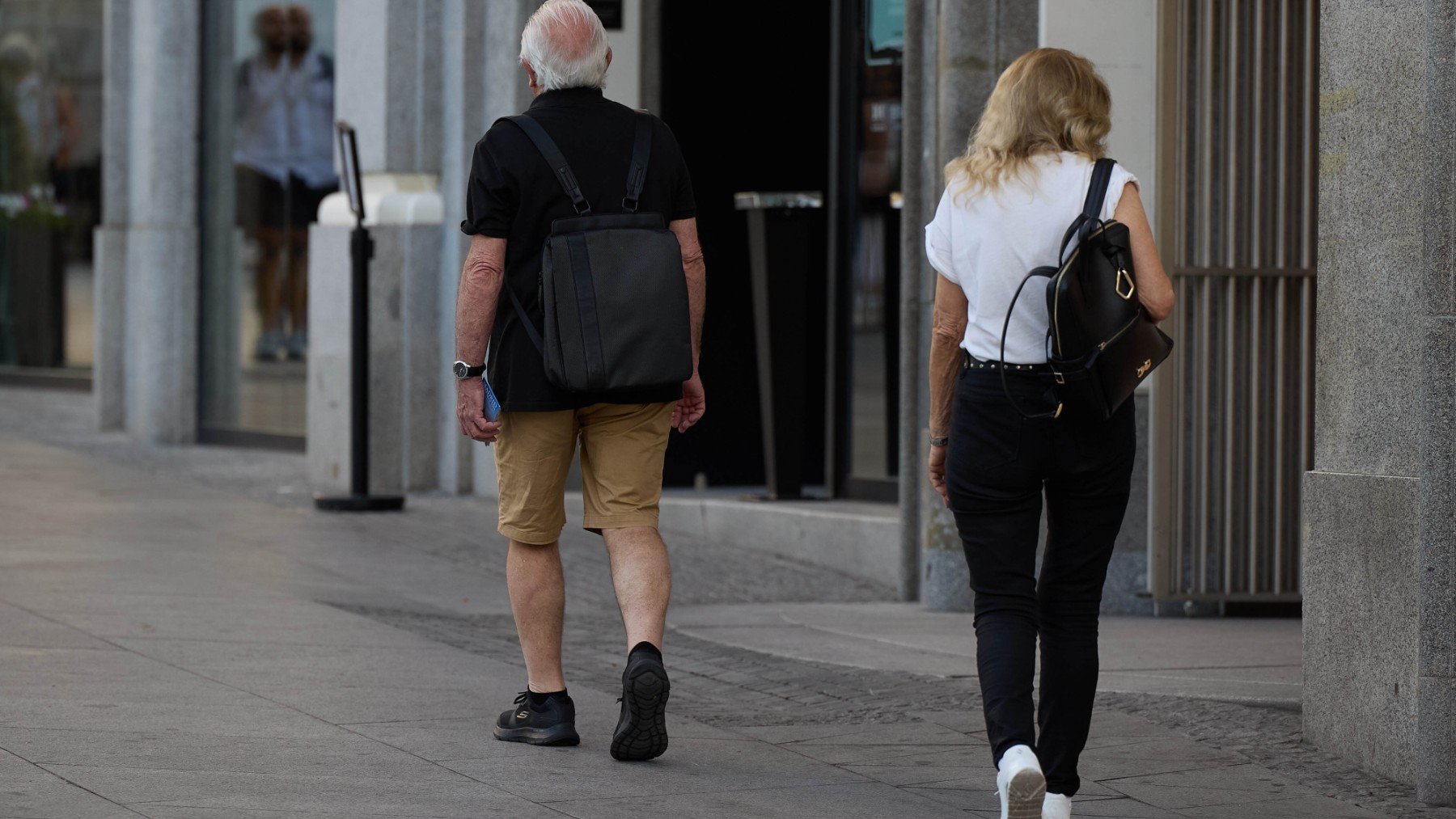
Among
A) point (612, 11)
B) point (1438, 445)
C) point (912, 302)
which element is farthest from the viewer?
point (612, 11)

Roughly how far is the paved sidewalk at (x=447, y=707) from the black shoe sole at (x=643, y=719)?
46 millimetres

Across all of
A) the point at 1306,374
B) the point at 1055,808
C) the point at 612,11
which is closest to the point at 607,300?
the point at 1055,808

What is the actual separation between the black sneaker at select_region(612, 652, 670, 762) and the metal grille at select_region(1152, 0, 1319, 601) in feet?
11.2

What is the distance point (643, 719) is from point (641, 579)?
14.6 inches

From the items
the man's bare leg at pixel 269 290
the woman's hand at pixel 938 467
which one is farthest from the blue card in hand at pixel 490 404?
the man's bare leg at pixel 269 290

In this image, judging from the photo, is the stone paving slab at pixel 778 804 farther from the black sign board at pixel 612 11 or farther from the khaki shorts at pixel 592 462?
the black sign board at pixel 612 11

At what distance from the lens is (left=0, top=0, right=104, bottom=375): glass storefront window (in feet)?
77.3

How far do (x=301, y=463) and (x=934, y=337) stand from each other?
1054 centimetres

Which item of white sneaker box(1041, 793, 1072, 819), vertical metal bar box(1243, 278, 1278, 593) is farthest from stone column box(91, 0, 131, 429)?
white sneaker box(1041, 793, 1072, 819)

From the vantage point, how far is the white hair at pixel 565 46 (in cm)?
517

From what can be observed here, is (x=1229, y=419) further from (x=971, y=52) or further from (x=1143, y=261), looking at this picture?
(x=1143, y=261)

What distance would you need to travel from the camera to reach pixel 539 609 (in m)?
5.27

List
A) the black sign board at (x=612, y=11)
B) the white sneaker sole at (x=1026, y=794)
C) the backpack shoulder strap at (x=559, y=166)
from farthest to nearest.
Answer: the black sign board at (x=612, y=11), the backpack shoulder strap at (x=559, y=166), the white sneaker sole at (x=1026, y=794)

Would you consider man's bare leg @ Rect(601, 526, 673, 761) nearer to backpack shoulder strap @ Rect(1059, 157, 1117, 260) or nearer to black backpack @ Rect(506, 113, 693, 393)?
black backpack @ Rect(506, 113, 693, 393)
